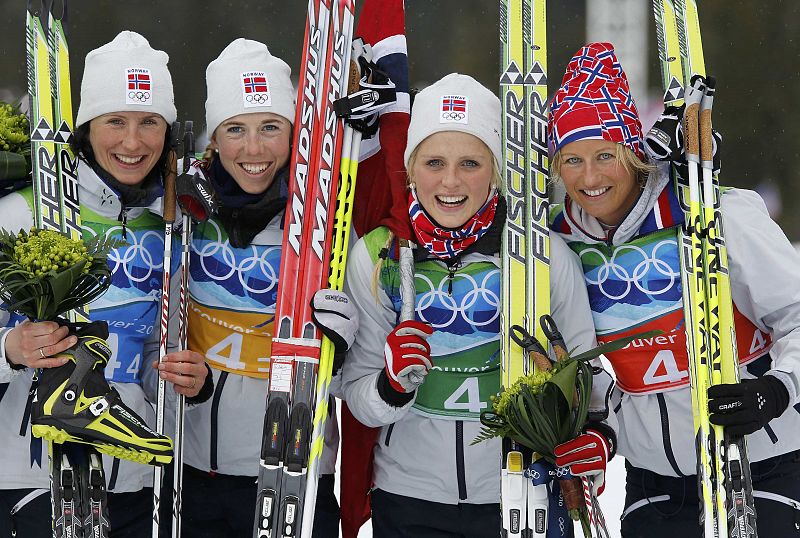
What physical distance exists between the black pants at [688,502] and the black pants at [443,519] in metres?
0.42

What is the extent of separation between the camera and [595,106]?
275cm

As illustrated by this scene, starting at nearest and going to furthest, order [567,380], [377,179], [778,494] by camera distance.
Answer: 1. [567,380]
2. [778,494]
3. [377,179]

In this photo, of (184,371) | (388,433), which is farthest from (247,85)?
(388,433)

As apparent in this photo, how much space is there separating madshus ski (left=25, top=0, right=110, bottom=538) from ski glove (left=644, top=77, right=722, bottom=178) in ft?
5.32

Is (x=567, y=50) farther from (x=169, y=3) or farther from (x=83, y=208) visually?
(x=83, y=208)

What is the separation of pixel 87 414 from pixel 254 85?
1063mm

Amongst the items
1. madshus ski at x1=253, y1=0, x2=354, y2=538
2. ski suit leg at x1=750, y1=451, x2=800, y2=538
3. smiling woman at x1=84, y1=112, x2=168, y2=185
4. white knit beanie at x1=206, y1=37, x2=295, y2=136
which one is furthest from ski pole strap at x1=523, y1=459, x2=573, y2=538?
smiling woman at x1=84, y1=112, x2=168, y2=185

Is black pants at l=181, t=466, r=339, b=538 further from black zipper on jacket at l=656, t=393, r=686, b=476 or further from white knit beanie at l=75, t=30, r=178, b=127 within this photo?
white knit beanie at l=75, t=30, r=178, b=127

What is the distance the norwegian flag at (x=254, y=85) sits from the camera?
2982mm

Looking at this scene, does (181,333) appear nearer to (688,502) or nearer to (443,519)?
(443,519)

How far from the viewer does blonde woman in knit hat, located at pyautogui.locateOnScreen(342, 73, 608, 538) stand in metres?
2.75

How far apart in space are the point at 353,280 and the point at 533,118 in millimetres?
707

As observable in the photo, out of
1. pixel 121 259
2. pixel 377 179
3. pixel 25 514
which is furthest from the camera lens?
pixel 377 179

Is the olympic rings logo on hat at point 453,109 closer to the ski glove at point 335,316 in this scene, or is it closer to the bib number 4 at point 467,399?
the ski glove at point 335,316
